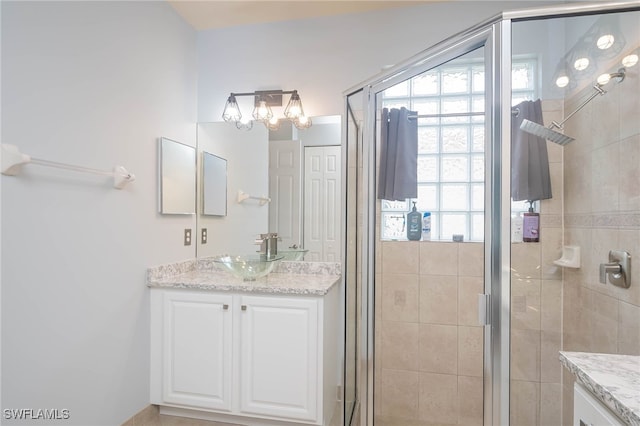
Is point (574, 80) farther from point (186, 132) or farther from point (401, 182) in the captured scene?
point (186, 132)

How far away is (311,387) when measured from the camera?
1788mm

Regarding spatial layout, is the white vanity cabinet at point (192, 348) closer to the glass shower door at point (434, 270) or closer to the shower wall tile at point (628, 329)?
the glass shower door at point (434, 270)

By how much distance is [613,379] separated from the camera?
753mm

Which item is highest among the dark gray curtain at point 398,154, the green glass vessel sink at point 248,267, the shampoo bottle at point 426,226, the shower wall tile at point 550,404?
the dark gray curtain at point 398,154

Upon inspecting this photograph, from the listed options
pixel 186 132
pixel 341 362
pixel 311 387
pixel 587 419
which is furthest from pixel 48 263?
pixel 587 419

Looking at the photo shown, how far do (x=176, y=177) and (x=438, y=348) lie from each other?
2.04 m

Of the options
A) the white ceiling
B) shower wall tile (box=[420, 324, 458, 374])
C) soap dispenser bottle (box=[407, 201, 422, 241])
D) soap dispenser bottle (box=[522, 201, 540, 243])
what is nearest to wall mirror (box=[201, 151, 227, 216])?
the white ceiling

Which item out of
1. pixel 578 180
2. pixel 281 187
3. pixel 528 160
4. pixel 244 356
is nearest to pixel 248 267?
pixel 244 356

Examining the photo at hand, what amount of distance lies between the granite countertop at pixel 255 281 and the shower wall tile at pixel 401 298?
341mm

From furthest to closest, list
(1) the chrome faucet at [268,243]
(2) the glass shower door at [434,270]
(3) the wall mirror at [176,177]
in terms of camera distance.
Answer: (1) the chrome faucet at [268,243] < (3) the wall mirror at [176,177] < (2) the glass shower door at [434,270]

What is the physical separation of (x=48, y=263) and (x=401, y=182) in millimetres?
1753

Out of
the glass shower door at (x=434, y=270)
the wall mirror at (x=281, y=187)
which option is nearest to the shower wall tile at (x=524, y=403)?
the glass shower door at (x=434, y=270)

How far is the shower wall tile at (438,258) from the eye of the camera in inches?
76.4

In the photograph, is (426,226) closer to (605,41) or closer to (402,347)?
(402,347)
